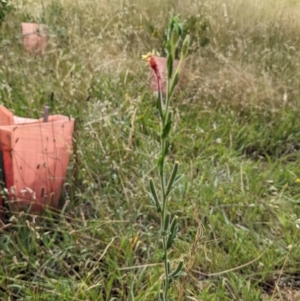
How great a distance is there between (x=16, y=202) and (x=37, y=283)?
405mm

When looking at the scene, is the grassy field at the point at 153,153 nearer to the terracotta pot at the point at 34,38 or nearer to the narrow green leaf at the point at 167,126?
the terracotta pot at the point at 34,38

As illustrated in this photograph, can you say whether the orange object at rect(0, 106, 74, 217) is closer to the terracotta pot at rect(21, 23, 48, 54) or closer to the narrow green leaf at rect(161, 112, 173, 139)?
the narrow green leaf at rect(161, 112, 173, 139)

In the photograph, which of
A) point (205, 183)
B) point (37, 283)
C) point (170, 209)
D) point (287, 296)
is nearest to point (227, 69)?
point (205, 183)

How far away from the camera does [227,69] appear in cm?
348

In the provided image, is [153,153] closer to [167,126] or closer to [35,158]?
[35,158]

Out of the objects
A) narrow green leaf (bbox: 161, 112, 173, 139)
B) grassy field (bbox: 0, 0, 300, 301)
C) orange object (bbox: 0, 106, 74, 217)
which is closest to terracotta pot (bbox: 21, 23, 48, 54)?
grassy field (bbox: 0, 0, 300, 301)

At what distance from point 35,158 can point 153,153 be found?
1.89ft

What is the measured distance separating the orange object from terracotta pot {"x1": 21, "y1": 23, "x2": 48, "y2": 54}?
1.57m

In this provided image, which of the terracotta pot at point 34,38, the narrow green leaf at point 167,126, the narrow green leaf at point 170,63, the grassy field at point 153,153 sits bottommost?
the grassy field at point 153,153

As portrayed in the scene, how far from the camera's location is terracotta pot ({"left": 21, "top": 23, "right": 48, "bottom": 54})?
3606mm

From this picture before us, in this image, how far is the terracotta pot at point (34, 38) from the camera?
3.61 m

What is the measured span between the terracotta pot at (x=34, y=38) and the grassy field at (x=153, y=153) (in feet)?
0.18

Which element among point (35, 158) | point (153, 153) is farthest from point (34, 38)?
point (35, 158)

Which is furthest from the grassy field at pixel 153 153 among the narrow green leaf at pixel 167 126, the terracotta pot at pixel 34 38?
the narrow green leaf at pixel 167 126
